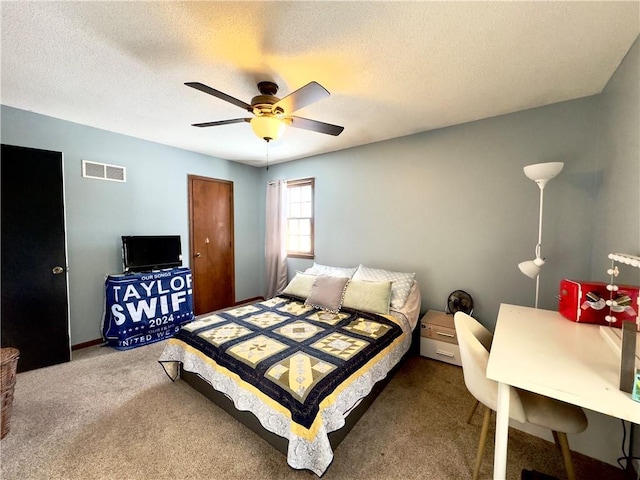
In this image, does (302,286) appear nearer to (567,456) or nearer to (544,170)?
(567,456)

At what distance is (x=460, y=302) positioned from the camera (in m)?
2.79

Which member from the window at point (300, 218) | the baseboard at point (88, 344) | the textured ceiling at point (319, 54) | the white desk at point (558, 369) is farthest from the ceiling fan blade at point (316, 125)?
the baseboard at point (88, 344)

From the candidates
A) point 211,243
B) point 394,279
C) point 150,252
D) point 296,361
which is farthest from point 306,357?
point 211,243

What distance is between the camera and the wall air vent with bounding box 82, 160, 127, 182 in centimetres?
294

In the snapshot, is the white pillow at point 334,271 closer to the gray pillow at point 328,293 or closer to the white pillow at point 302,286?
the white pillow at point 302,286

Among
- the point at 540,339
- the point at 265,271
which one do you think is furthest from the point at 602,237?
the point at 265,271

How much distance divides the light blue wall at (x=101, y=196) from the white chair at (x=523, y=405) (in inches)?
148

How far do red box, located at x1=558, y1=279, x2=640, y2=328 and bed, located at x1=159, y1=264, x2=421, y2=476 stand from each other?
1.20m

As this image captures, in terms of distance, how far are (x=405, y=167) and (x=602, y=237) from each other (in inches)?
73.8

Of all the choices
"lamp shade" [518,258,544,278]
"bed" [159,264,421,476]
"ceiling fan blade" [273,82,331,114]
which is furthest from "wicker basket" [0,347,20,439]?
"lamp shade" [518,258,544,278]

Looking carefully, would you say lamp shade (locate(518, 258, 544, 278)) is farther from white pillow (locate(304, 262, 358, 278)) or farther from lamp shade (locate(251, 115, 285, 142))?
lamp shade (locate(251, 115, 285, 142))

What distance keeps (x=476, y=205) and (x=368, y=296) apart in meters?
1.52

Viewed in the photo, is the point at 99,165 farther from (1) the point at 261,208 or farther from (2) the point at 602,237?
(2) the point at 602,237

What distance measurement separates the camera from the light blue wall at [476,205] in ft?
7.54
